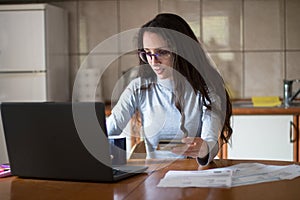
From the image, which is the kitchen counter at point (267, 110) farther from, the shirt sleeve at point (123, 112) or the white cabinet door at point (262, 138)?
the shirt sleeve at point (123, 112)

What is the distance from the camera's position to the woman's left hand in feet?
5.25

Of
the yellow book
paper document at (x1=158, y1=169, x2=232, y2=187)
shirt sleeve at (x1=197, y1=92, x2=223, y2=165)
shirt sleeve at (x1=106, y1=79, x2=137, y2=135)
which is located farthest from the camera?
the yellow book

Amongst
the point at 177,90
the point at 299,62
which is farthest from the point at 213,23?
the point at 177,90

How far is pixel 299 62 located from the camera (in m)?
3.43

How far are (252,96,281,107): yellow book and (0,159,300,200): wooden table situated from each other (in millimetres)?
1797

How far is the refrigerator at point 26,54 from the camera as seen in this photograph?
10.7 ft

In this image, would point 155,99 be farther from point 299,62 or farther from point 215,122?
point 299,62

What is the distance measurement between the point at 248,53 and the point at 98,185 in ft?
7.42

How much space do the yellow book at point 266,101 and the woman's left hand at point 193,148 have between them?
166 centimetres

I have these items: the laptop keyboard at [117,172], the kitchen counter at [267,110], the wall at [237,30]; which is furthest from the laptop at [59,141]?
the wall at [237,30]

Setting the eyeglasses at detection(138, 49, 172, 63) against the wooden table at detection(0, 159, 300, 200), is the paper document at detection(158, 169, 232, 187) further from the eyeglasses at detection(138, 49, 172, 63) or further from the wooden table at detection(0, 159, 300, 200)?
the eyeglasses at detection(138, 49, 172, 63)

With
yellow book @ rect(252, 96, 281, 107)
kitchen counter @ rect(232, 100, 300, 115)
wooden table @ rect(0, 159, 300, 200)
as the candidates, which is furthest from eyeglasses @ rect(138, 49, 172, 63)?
yellow book @ rect(252, 96, 281, 107)

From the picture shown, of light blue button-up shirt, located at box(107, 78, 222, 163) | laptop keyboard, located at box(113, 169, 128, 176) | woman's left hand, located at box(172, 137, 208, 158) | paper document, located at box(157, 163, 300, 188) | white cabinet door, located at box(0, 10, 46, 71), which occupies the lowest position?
paper document, located at box(157, 163, 300, 188)

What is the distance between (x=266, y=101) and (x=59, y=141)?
2159 millimetres
